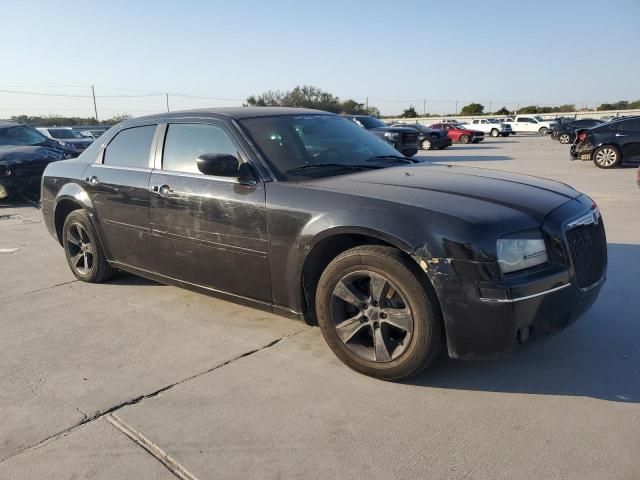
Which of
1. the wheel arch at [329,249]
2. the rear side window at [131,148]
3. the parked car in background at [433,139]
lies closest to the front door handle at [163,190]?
the rear side window at [131,148]

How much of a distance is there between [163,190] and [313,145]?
122cm

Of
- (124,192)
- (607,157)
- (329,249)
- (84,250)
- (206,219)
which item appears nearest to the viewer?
(329,249)

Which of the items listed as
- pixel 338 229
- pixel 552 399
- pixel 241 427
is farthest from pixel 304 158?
pixel 552 399

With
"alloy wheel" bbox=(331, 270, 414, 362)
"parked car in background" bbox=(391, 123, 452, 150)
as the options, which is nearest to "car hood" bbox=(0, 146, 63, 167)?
"alloy wheel" bbox=(331, 270, 414, 362)

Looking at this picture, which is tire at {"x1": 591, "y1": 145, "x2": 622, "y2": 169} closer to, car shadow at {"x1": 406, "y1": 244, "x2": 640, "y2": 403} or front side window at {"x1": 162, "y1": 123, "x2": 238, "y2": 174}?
car shadow at {"x1": 406, "y1": 244, "x2": 640, "y2": 403}

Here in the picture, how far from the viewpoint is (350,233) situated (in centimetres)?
Answer: 313

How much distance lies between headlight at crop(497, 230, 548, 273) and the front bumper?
0.04 metres

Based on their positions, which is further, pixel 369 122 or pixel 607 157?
pixel 369 122

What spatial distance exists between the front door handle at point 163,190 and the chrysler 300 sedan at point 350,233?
0.05 ft

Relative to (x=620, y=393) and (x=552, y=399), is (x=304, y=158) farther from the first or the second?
(x=620, y=393)

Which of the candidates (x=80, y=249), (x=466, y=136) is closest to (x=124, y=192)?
(x=80, y=249)

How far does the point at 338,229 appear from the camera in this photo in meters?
3.12

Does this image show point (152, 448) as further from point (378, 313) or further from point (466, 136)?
point (466, 136)

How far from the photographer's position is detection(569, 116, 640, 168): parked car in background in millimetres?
13852
